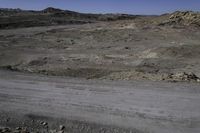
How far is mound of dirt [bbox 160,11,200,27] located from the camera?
42.0 m

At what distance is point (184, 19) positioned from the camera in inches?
1736

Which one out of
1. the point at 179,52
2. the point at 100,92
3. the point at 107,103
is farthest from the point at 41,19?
the point at 107,103

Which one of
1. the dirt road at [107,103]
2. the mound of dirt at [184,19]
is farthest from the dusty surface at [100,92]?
the mound of dirt at [184,19]

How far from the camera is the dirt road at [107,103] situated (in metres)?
9.53

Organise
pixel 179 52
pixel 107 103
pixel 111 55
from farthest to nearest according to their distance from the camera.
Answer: pixel 111 55 → pixel 179 52 → pixel 107 103

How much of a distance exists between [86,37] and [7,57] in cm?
1232

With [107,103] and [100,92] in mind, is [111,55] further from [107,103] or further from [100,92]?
[107,103]

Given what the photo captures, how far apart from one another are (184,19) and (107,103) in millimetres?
34719

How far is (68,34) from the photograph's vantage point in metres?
37.7

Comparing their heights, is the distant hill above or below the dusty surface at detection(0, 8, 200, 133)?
above

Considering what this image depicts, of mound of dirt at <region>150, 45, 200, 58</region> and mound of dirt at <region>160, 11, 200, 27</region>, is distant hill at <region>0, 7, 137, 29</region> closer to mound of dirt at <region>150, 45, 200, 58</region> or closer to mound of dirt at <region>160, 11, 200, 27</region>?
mound of dirt at <region>160, 11, 200, 27</region>

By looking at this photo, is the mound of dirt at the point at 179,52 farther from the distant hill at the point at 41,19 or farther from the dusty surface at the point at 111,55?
the distant hill at the point at 41,19

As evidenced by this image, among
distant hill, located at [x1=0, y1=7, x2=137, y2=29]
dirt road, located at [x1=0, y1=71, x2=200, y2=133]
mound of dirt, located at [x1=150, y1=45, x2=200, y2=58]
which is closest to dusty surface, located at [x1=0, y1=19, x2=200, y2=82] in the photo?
mound of dirt, located at [x1=150, y1=45, x2=200, y2=58]

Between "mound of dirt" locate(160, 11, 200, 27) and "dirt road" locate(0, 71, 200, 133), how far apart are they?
95.8 ft
